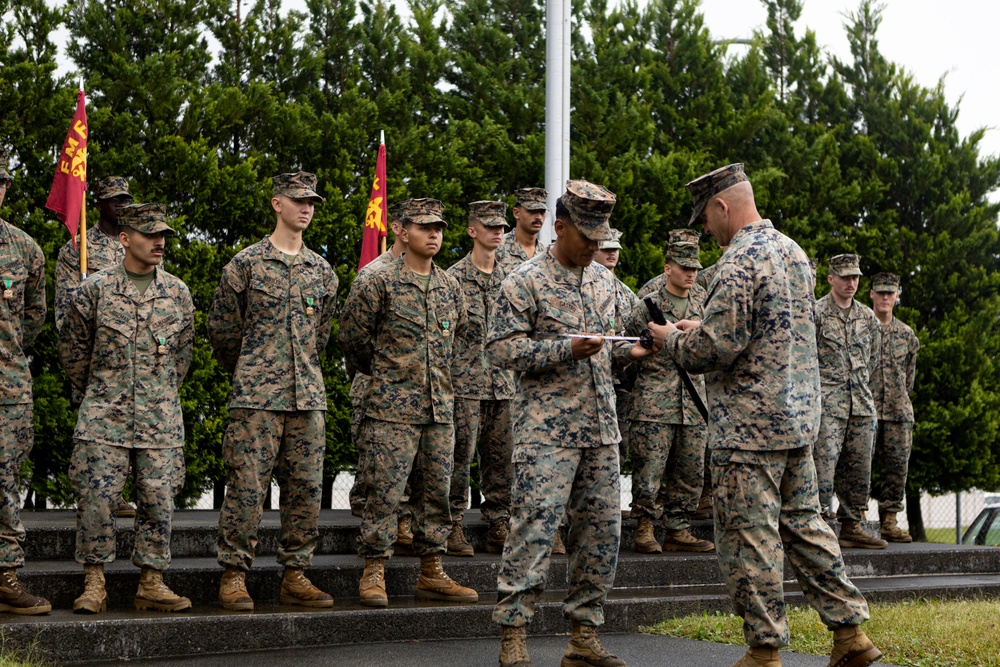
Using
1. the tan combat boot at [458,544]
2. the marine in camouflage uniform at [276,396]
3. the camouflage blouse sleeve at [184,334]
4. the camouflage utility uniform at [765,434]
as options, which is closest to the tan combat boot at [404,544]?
the tan combat boot at [458,544]

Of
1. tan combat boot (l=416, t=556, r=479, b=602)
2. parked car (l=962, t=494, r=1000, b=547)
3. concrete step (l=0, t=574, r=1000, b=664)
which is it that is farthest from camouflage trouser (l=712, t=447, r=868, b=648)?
parked car (l=962, t=494, r=1000, b=547)

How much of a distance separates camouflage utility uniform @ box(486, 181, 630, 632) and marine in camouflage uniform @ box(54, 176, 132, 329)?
407 cm

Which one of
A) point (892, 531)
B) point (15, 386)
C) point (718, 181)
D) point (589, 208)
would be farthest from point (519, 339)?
point (892, 531)

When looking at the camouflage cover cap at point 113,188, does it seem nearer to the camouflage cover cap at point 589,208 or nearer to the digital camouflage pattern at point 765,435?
the camouflage cover cap at point 589,208

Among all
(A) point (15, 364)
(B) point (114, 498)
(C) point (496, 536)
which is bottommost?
(C) point (496, 536)

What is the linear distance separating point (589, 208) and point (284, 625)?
283 cm

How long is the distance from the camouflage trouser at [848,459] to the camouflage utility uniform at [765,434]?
4.86m

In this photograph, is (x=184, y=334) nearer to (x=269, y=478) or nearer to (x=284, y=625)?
(x=269, y=478)

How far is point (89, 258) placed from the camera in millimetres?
8773

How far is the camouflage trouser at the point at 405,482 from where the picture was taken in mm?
6777

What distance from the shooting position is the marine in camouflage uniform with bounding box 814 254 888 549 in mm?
10008

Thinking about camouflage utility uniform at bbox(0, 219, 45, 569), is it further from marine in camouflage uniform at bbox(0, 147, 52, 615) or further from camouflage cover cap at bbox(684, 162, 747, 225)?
camouflage cover cap at bbox(684, 162, 747, 225)

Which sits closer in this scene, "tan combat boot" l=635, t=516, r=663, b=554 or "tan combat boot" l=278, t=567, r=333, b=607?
"tan combat boot" l=278, t=567, r=333, b=607

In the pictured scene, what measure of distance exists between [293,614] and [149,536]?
89 centimetres
